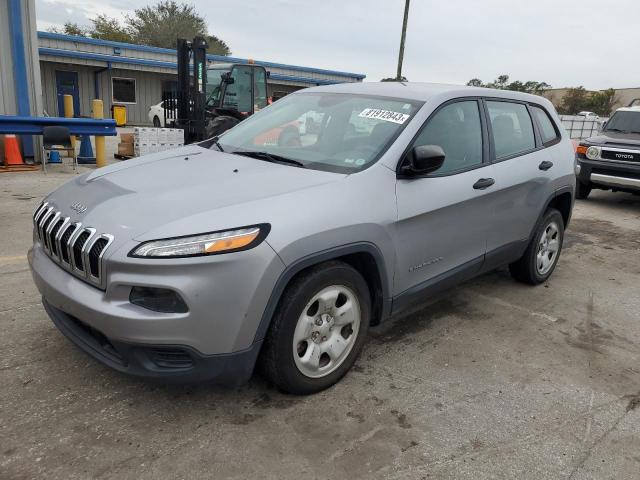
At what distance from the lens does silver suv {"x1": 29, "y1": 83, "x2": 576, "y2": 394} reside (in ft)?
7.49

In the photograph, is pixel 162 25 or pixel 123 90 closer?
pixel 123 90

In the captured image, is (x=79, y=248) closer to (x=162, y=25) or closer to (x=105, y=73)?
(x=105, y=73)

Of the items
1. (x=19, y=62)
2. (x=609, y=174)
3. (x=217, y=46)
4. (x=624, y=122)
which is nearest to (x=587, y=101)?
(x=217, y=46)

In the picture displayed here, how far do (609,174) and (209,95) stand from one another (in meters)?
9.11

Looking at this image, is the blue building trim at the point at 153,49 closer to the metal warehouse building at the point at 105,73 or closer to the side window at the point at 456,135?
the metal warehouse building at the point at 105,73

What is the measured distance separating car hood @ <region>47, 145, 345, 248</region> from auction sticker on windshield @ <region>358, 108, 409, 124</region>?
688 millimetres

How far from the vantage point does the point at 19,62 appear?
32.9 feet

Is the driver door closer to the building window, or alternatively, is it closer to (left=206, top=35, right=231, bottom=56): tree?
the building window

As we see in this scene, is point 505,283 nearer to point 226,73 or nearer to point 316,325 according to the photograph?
point 316,325

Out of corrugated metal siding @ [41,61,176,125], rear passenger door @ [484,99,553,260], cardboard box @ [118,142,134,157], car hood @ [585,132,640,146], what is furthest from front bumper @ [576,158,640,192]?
corrugated metal siding @ [41,61,176,125]

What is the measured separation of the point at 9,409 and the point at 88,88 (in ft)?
86.5

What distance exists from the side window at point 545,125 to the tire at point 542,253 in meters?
0.66

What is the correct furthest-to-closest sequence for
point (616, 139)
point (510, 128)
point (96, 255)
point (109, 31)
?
point (109, 31), point (616, 139), point (510, 128), point (96, 255)

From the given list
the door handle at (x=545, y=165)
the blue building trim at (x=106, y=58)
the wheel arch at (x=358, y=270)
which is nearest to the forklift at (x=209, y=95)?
the door handle at (x=545, y=165)
